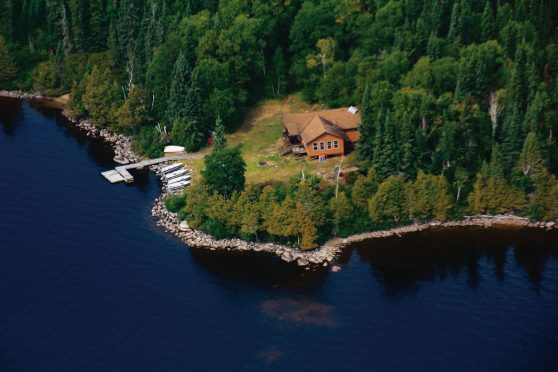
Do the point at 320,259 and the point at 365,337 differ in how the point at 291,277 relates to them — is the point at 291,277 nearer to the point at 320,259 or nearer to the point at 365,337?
the point at 320,259

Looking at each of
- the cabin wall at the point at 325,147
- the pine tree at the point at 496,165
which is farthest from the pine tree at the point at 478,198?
Result: the cabin wall at the point at 325,147

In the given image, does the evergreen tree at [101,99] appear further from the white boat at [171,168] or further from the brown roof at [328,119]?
the brown roof at [328,119]

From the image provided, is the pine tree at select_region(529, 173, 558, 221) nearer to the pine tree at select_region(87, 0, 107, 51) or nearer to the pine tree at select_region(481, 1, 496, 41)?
the pine tree at select_region(481, 1, 496, 41)

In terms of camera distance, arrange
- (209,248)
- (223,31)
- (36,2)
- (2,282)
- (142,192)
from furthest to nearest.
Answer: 1. (36,2)
2. (223,31)
3. (142,192)
4. (209,248)
5. (2,282)

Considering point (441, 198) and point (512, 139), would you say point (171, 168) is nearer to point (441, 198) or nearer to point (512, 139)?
point (441, 198)

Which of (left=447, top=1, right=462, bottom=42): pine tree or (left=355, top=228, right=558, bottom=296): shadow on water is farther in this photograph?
(left=447, top=1, right=462, bottom=42): pine tree

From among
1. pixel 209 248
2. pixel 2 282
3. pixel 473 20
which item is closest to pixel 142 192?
pixel 209 248

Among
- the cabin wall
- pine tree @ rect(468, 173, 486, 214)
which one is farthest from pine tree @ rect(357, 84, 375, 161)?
pine tree @ rect(468, 173, 486, 214)
